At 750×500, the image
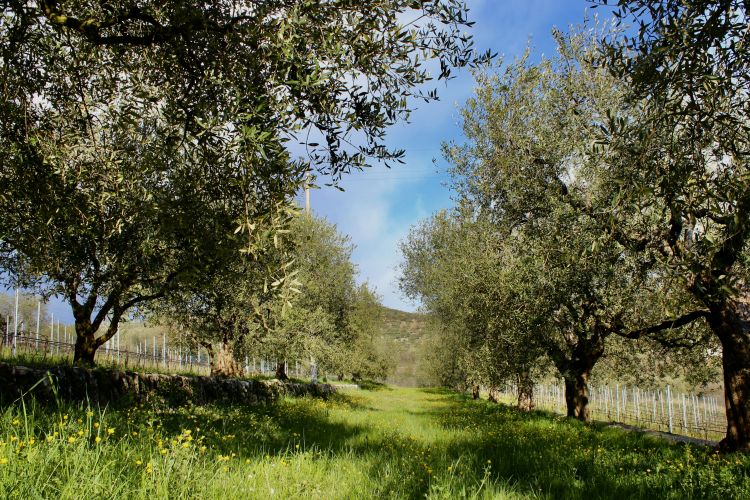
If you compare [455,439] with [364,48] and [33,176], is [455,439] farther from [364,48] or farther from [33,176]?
[33,176]

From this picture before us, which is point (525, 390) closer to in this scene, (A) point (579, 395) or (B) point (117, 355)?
(A) point (579, 395)

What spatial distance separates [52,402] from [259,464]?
5029 millimetres

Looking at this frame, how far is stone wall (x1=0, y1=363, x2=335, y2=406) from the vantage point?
8.09 meters

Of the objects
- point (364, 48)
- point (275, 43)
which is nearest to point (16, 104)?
point (275, 43)

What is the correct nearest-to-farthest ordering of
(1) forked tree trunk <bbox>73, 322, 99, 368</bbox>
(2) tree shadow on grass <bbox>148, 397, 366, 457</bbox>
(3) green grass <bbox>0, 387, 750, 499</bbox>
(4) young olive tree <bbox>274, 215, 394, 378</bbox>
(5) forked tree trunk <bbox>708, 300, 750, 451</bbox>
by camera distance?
(3) green grass <bbox>0, 387, 750, 499</bbox> < (2) tree shadow on grass <bbox>148, 397, 366, 457</bbox> < (5) forked tree trunk <bbox>708, 300, 750, 451</bbox> < (1) forked tree trunk <bbox>73, 322, 99, 368</bbox> < (4) young olive tree <bbox>274, 215, 394, 378</bbox>

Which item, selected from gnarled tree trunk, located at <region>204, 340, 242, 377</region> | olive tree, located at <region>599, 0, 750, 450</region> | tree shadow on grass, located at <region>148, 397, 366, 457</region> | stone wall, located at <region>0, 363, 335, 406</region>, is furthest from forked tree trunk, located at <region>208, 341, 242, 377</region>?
olive tree, located at <region>599, 0, 750, 450</region>

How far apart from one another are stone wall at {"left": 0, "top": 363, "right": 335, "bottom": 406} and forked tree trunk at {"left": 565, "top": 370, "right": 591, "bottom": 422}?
1386 cm

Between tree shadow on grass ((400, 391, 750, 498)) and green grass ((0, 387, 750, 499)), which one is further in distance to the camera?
tree shadow on grass ((400, 391, 750, 498))

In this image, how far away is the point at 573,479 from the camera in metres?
7.27

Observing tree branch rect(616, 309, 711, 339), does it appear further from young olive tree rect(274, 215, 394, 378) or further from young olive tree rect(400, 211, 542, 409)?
young olive tree rect(274, 215, 394, 378)

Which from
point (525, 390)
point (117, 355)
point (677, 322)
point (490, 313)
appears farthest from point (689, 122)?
point (117, 355)

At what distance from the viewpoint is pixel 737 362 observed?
11320mm

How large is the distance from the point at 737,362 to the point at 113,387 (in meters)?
15.4

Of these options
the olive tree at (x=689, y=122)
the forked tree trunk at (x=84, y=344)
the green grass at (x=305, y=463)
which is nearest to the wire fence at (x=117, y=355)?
the forked tree trunk at (x=84, y=344)
